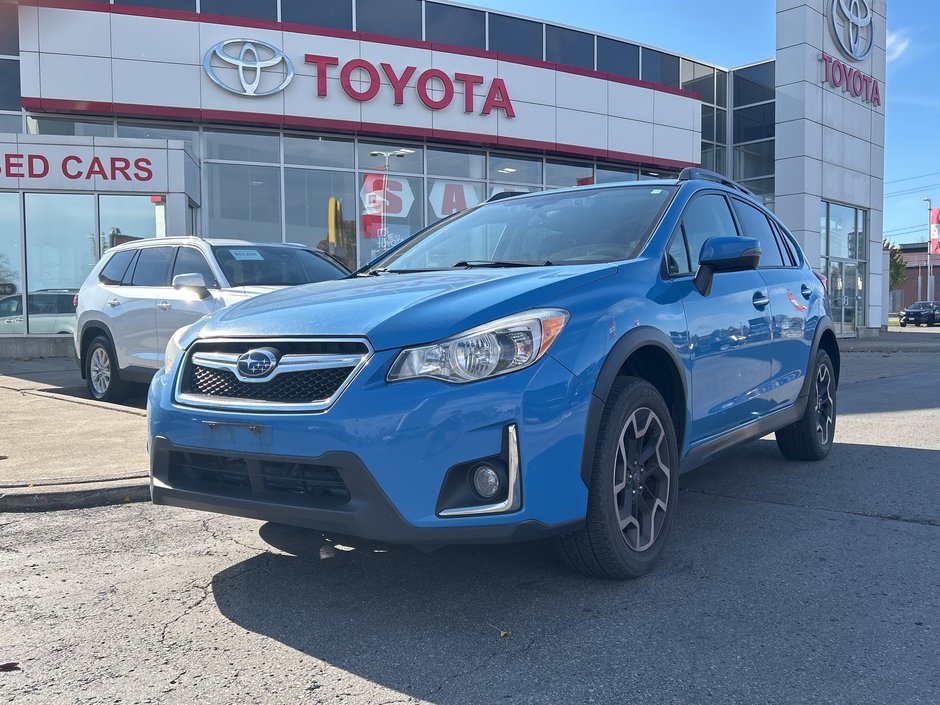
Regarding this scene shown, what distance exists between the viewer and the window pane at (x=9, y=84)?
695 inches

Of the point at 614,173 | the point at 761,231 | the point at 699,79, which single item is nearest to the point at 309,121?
the point at 614,173

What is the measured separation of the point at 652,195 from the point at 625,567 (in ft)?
6.60

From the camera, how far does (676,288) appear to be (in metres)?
3.95

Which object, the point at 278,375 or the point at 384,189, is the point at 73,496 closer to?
the point at 278,375

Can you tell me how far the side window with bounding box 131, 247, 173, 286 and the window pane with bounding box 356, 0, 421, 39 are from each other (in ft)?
38.4

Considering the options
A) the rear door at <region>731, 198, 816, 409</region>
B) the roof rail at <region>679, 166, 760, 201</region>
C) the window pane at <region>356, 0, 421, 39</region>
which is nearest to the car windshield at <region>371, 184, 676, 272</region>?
the roof rail at <region>679, 166, 760, 201</region>

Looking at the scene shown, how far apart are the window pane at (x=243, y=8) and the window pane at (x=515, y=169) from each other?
584cm

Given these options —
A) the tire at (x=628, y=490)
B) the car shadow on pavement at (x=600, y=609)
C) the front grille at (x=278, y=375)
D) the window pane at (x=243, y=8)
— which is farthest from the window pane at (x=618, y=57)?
the front grille at (x=278, y=375)

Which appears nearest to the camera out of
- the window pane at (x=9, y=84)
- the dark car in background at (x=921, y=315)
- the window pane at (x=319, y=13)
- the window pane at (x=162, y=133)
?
the window pane at (x=162, y=133)

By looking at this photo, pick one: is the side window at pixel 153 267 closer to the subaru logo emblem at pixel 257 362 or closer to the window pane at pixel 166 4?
the subaru logo emblem at pixel 257 362

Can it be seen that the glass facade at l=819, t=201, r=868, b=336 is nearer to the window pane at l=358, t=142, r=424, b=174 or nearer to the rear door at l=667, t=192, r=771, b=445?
the window pane at l=358, t=142, r=424, b=174

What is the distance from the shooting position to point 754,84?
26.4 m

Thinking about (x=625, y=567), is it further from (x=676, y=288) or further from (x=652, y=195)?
(x=652, y=195)

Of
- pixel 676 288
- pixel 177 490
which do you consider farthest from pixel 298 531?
pixel 676 288
